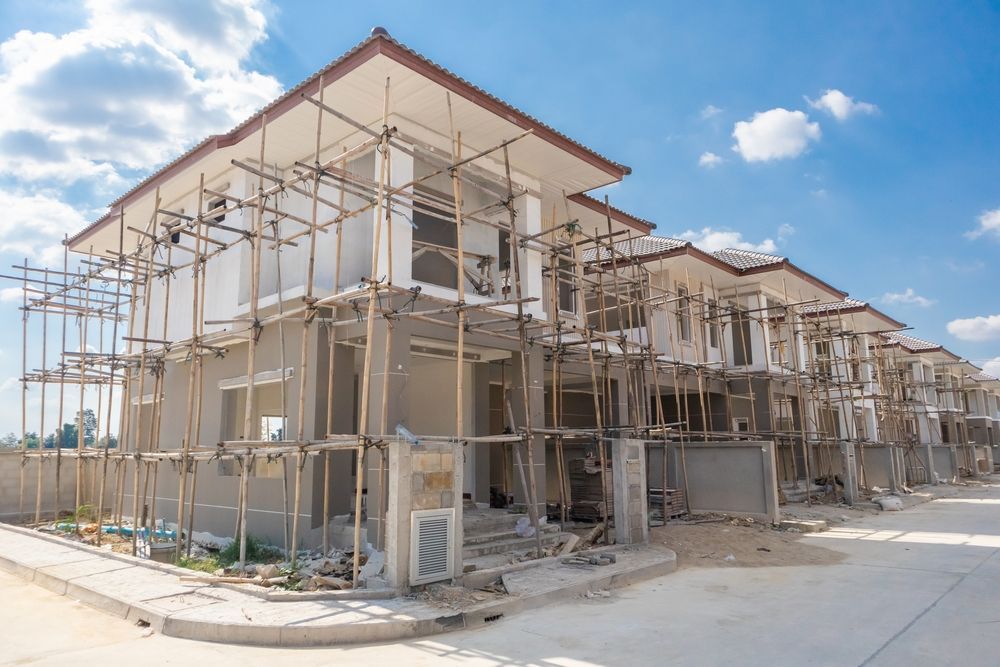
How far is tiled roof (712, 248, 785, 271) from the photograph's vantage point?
18500 mm

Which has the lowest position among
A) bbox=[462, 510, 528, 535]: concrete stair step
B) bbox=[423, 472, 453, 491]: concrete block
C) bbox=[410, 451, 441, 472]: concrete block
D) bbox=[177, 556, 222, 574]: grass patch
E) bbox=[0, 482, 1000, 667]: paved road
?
bbox=[0, 482, 1000, 667]: paved road

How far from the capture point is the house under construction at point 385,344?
8445 mm

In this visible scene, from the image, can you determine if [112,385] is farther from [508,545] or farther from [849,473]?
[849,473]

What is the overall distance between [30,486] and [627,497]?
13604 millimetres

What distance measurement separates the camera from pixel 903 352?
99.2ft

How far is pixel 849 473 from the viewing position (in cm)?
1644

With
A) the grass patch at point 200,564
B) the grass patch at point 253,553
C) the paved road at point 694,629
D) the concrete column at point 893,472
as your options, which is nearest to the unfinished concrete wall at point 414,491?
the paved road at point 694,629

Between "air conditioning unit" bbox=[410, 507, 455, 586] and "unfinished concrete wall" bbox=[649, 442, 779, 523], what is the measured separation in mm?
7351

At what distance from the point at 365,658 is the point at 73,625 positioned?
3.21 m

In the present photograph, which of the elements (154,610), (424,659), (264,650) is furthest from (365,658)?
(154,610)

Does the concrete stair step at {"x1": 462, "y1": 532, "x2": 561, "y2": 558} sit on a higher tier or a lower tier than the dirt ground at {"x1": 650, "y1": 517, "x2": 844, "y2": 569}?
higher

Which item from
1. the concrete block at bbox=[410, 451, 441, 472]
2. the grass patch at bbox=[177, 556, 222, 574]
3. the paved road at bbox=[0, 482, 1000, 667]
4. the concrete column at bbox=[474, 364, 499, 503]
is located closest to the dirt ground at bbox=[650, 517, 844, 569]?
the paved road at bbox=[0, 482, 1000, 667]

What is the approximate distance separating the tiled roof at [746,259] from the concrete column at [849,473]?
506 centimetres

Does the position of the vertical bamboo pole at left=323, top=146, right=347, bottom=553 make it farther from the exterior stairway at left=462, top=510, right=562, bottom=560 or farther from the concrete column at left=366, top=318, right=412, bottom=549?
the exterior stairway at left=462, top=510, right=562, bottom=560
